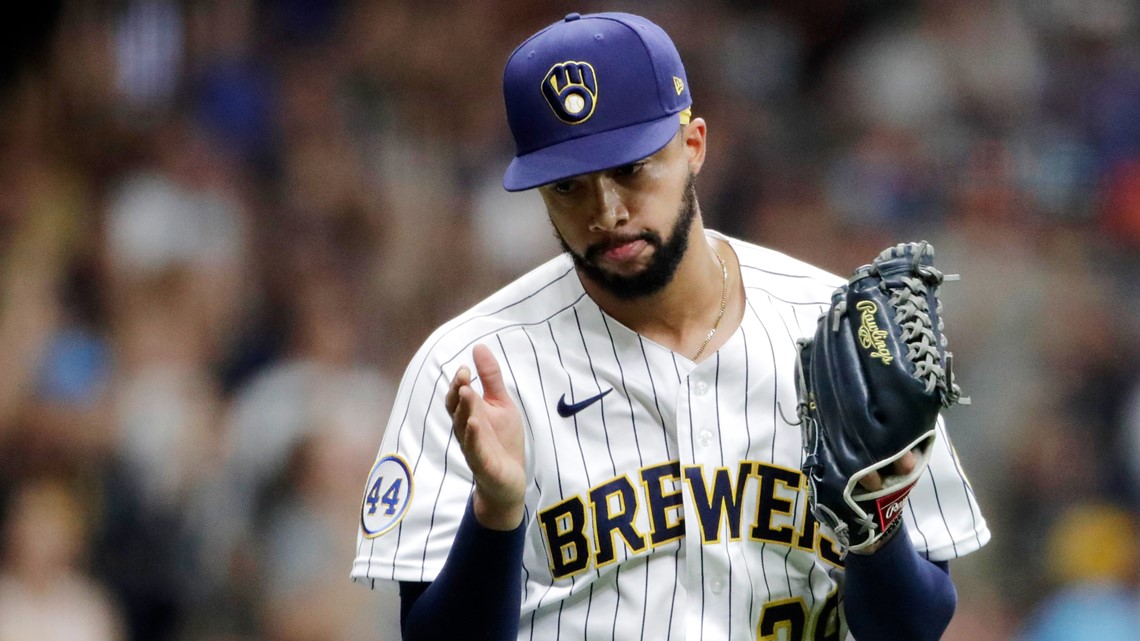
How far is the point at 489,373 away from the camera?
186cm

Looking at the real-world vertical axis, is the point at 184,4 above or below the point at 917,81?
above

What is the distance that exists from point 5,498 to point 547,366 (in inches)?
104

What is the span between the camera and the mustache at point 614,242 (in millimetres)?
1996

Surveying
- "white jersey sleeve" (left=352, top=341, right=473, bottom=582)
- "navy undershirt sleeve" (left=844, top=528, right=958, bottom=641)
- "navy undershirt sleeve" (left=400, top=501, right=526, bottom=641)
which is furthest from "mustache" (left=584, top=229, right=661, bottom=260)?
"navy undershirt sleeve" (left=844, top=528, right=958, bottom=641)

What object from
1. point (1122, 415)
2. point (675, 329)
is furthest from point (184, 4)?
point (675, 329)

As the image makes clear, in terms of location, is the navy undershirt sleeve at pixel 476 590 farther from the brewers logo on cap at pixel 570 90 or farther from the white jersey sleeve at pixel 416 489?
the brewers logo on cap at pixel 570 90

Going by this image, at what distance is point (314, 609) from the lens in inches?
159

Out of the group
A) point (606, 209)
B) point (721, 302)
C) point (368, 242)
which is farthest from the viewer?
point (368, 242)

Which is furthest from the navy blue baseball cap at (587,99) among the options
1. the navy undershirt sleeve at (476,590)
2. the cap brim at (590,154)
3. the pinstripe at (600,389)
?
the navy undershirt sleeve at (476,590)

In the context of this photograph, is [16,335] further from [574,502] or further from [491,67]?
[574,502]

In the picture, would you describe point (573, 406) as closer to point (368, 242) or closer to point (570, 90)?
point (570, 90)

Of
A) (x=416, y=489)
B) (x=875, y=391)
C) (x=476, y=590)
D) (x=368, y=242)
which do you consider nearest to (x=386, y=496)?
(x=416, y=489)

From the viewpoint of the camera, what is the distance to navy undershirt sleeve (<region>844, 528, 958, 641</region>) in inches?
73.0

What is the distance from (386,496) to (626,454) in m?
0.33
